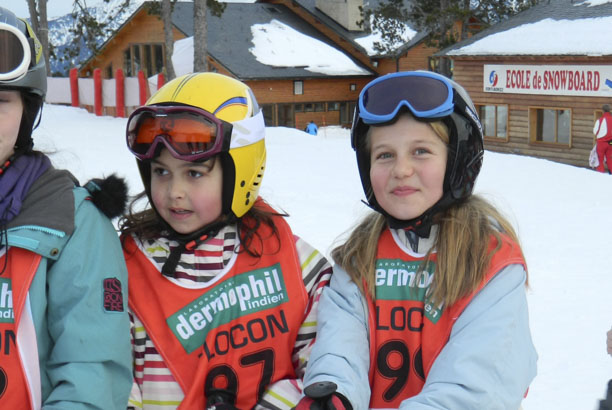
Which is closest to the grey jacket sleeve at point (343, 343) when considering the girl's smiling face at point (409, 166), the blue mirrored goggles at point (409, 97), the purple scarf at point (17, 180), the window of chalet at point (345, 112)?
the girl's smiling face at point (409, 166)

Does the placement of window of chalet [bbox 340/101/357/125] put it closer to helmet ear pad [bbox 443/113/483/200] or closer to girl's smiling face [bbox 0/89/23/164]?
helmet ear pad [bbox 443/113/483/200]

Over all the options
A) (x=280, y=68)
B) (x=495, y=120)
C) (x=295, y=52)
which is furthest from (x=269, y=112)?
(x=495, y=120)

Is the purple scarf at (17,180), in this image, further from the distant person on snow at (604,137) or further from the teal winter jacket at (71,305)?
the distant person on snow at (604,137)

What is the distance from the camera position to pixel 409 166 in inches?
105

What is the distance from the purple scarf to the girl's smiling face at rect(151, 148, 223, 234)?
1.47 ft

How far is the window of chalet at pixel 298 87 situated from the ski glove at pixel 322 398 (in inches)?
1307

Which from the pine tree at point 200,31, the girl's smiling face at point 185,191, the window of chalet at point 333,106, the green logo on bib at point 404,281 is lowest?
the green logo on bib at point 404,281

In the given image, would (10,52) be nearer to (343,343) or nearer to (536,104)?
(343,343)

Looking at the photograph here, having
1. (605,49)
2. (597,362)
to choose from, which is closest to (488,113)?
(605,49)

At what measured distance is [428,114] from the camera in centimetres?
263

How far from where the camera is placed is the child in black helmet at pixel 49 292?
7.61 feet

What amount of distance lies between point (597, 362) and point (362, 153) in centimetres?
326

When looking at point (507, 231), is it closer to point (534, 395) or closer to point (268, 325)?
point (268, 325)

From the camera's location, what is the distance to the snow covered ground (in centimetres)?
507
